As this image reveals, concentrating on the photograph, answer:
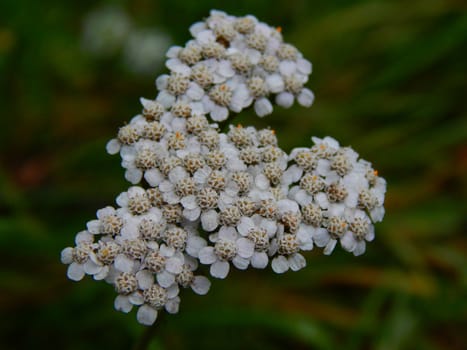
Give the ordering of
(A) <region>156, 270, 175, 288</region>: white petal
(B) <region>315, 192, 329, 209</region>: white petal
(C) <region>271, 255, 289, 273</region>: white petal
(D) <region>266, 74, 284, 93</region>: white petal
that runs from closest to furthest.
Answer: (A) <region>156, 270, 175, 288</region>: white petal
(C) <region>271, 255, 289, 273</region>: white petal
(B) <region>315, 192, 329, 209</region>: white petal
(D) <region>266, 74, 284, 93</region>: white petal

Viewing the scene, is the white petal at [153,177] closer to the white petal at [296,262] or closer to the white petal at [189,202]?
the white petal at [189,202]

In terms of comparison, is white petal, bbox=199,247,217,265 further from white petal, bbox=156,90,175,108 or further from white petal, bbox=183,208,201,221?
white petal, bbox=156,90,175,108

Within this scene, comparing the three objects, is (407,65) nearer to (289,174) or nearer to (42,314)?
(289,174)

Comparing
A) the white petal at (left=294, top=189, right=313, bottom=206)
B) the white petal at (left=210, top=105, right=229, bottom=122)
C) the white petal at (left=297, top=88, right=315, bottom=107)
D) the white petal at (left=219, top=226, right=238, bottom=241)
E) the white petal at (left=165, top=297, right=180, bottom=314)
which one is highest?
the white petal at (left=297, top=88, right=315, bottom=107)

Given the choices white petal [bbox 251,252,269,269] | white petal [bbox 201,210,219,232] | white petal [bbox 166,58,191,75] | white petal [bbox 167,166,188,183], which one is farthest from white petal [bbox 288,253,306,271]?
white petal [bbox 166,58,191,75]

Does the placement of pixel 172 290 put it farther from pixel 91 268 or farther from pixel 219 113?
pixel 219 113

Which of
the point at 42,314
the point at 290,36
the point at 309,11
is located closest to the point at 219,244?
the point at 42,314

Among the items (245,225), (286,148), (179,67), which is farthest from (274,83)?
(286,148)

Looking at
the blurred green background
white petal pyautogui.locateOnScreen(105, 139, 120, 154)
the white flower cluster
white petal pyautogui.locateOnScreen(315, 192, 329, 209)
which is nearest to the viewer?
white petal pyautogui.locateOnScreen(315, 192, 329, 209)
